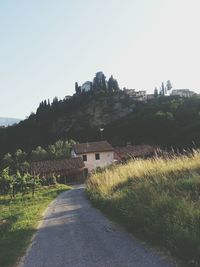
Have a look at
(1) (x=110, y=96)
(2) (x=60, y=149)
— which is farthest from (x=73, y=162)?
(1) (x=110, y=96)

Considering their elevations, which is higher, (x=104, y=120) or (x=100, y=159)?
(x=104, y=120)

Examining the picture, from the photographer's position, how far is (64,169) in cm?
8531

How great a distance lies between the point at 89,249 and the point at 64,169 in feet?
251

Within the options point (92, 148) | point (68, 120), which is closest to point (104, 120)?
point (68, 120)

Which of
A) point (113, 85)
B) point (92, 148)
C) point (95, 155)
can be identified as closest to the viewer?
point (95, 155)

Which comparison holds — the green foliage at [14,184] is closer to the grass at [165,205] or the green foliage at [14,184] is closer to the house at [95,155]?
the grass at [165,205]

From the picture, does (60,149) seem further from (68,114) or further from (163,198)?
(163,198)

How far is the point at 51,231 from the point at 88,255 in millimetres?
4400

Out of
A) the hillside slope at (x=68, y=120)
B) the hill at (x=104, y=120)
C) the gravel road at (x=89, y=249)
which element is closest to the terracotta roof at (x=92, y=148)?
the hill at (x=104, y=120)

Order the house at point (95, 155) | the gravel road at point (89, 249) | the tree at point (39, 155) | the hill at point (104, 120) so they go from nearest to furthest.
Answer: the gravel road at point (89, 249)
the house at point (95, 155)
the tree at point (39, 155)
the hill at point (104, 120)

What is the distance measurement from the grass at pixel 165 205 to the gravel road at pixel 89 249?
0.38 m

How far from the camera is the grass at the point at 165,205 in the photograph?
793 centimetres

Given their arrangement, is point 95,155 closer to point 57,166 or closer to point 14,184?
point 57,166

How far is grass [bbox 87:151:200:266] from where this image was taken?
793 cm
